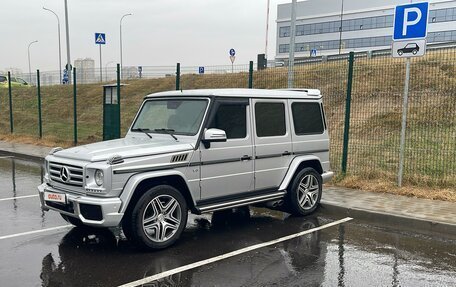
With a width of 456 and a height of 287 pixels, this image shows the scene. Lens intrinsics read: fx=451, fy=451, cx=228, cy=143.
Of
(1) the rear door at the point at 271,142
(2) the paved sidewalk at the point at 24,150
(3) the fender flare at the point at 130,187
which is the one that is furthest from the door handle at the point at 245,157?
(2) the paved sidewalk at the point at 24,150

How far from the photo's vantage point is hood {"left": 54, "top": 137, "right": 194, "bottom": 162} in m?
5.12

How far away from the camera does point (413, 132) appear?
12.0m

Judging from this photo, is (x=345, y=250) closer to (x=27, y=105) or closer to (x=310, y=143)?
(x=310, y=143)

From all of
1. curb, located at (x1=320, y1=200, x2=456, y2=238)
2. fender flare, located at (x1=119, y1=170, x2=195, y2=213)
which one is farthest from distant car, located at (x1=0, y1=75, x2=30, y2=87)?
fender flare, located at (x1=119, y1=170, x2=195, y2=213)

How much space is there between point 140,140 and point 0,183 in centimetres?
516

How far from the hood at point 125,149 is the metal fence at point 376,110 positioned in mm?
5099

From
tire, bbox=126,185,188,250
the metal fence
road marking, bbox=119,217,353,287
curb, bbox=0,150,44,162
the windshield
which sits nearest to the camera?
road marking, bbox=119,217,353,287

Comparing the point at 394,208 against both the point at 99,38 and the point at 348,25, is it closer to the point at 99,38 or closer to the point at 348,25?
the point at 99,38

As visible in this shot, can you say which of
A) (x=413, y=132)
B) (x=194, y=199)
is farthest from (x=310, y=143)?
(x=413, y=132)

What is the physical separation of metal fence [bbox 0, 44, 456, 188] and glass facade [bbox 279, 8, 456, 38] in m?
71.7

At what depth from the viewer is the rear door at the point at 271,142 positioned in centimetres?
633

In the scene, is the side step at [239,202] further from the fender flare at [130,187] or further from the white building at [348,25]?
the white building at [348,25]

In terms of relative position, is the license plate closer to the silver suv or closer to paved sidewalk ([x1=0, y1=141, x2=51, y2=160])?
the silver suv

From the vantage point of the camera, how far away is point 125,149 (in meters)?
5.32
